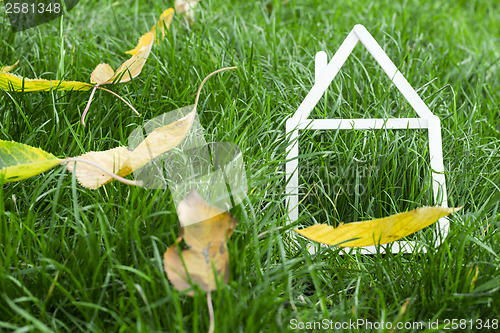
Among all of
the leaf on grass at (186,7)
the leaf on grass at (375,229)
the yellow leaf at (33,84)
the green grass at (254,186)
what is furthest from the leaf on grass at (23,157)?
the leaf on grass at (186,7)

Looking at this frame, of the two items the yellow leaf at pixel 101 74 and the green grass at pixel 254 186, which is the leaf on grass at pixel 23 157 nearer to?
the green grass at pixel 254 186

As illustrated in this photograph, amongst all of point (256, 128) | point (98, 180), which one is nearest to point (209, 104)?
point (256, 128)

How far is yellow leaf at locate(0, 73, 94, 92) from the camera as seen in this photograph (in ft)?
4.62

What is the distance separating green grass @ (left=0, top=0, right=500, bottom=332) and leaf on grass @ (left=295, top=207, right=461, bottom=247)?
0.06m

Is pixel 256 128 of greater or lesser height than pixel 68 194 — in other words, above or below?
above

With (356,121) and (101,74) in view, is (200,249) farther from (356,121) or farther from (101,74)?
(101,74)

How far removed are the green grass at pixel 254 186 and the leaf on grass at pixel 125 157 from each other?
0.15 feet

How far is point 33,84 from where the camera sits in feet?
4.74

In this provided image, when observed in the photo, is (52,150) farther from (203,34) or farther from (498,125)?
(498,125)

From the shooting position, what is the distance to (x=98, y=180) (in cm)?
115

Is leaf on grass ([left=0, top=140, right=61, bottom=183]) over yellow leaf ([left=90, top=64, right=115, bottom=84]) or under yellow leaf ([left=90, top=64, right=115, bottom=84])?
under

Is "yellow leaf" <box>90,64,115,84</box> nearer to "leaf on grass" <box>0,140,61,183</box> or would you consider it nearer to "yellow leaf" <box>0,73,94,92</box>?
"yellow leaf" <box>0,73,94,92</box>

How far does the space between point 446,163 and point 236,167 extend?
0.72m

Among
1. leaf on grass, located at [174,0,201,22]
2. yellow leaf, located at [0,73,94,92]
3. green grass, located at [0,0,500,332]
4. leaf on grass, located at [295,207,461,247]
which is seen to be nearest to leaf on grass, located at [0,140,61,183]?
green grass, located at [0,0,500,332]
